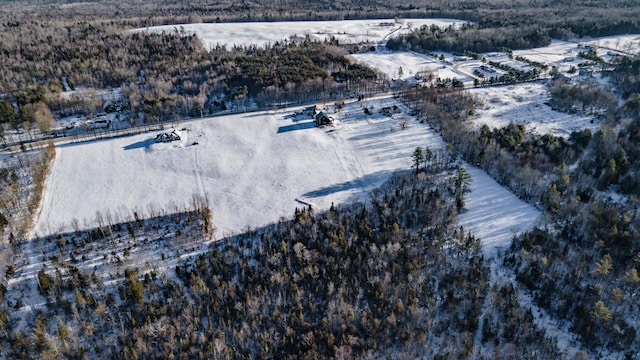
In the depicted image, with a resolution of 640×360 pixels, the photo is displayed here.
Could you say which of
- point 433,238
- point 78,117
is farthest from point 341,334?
point 78,117

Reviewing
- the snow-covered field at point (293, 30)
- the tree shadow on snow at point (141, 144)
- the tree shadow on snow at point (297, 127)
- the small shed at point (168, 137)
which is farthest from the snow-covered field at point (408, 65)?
the tree shadow on snow at point (141, 144)

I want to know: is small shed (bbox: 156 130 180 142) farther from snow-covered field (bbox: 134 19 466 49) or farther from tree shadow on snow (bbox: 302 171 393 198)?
snow-covered field (bbox: 134 19 466 49)

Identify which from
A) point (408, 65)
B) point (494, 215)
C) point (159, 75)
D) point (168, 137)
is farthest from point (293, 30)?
point (494, 215)

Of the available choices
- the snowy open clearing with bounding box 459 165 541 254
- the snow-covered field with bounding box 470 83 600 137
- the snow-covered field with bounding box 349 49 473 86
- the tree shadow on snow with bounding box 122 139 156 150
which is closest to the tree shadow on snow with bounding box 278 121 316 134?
the tree shadow on snow with bounding box 122 139 156 150

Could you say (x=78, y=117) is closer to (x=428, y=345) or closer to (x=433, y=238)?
(x=433, y=238)

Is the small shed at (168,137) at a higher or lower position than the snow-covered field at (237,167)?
higher

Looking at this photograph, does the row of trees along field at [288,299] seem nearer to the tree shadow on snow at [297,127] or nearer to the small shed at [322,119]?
the tree shadow on snow at [297,127]

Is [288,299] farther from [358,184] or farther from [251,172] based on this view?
[251,172]
